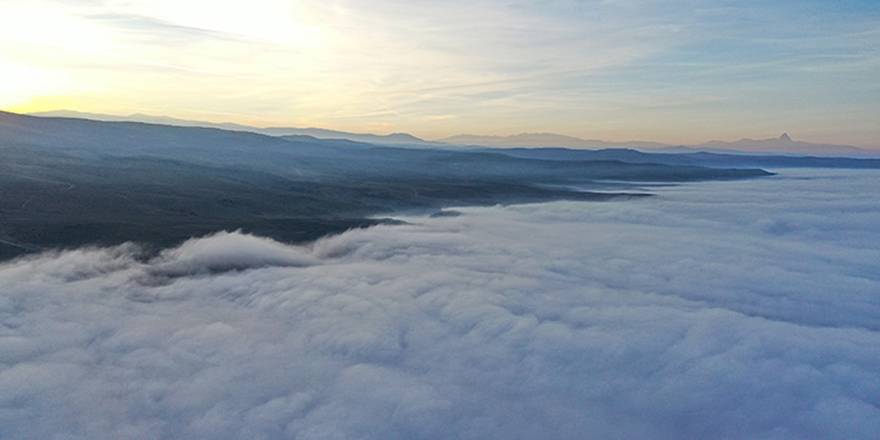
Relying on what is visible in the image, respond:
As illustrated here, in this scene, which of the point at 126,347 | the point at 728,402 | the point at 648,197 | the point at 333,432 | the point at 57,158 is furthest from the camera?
the point at 648,197

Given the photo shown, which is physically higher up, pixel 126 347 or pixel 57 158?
pixel 57 158

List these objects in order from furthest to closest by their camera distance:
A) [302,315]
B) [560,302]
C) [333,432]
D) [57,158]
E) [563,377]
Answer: [57,158], [560,302], [302,315], [563,377], [333,432]

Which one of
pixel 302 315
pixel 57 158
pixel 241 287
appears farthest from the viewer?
pixel 57 158

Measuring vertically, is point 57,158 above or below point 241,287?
above

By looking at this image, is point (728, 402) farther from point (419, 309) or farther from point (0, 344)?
point (0, 344)

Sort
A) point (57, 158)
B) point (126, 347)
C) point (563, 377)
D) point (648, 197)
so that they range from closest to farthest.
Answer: point (563, 377) → point (126, 347) → point (57, 158) → point (648, 197)

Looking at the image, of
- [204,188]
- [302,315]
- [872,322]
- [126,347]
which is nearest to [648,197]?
[204,188]

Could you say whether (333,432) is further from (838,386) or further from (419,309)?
(838,386)

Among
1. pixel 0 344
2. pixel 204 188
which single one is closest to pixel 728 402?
pixel 0 344

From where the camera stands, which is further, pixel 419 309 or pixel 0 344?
pixel 419 309
